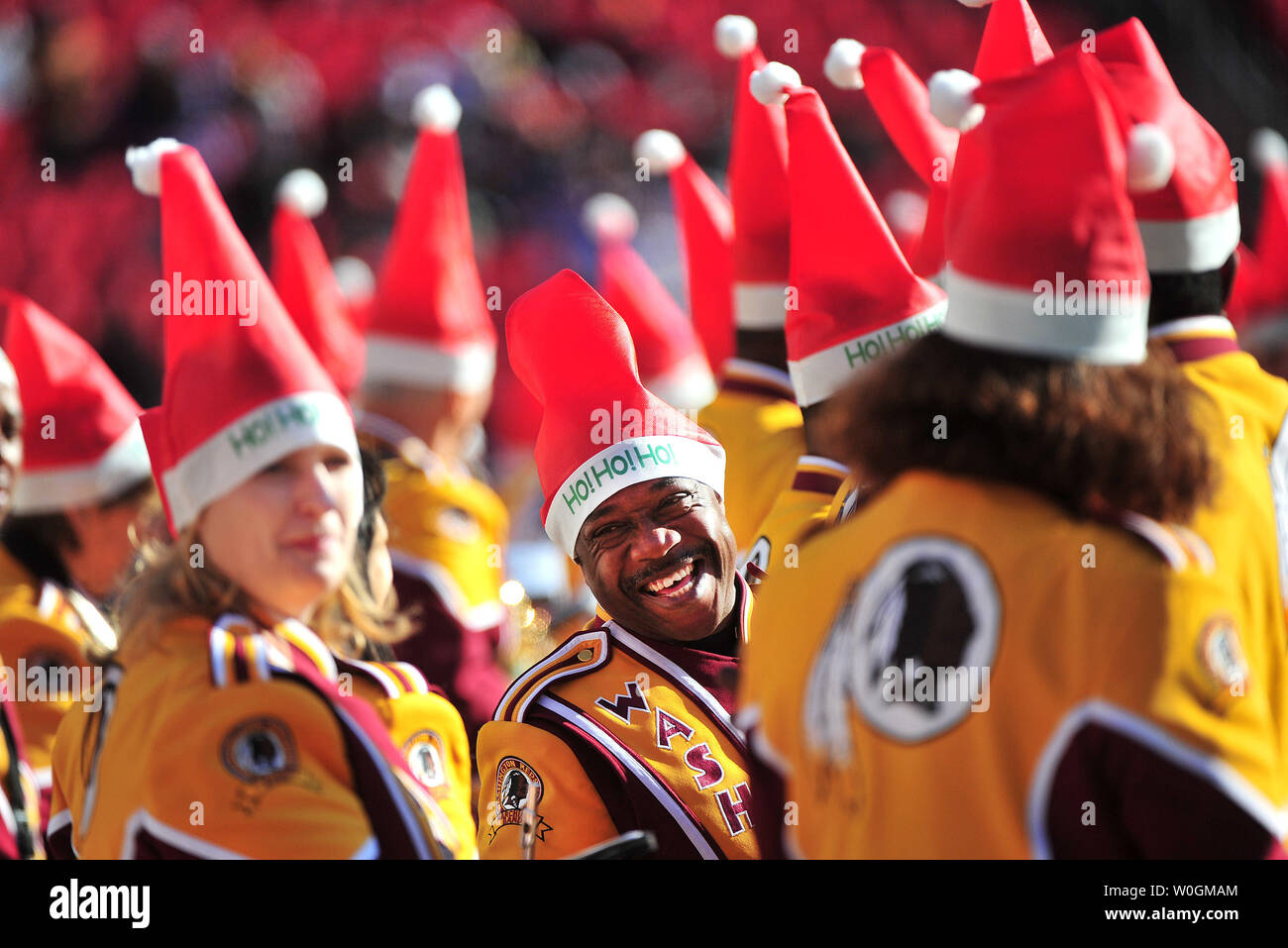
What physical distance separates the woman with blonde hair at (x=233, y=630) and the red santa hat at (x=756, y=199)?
147 cm

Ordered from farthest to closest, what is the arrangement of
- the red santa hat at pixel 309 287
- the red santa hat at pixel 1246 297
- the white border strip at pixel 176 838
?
1. the red santa hat at pixel 309 287
2. the red santa hat at pixel 1246 297
3. the white border strip at pixel 176 838

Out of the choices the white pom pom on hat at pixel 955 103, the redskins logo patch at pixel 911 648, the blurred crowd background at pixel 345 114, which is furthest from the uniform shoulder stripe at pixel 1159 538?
the blurred crowd background at pixel 345 114

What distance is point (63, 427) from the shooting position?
13.6 ft

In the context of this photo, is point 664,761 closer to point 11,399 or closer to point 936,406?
point 936,406

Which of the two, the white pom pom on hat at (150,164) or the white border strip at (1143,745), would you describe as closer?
the white border strip at (1143,745)

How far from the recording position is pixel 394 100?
37.5 ft

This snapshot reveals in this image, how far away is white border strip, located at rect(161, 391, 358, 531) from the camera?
7.84ft

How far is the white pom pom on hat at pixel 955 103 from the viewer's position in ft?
6.39

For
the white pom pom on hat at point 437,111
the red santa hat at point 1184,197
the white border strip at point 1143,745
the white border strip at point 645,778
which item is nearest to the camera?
the white border strip at point 1143,745

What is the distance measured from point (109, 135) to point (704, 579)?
966 cm
